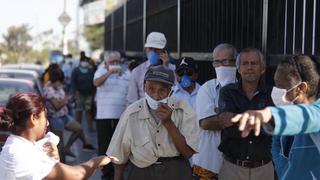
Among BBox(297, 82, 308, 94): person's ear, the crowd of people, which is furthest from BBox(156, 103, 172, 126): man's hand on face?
BBox(297, 82, 308, 94): person's ear

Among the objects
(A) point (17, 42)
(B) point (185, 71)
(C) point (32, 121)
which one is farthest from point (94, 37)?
(C) point (32, 121)

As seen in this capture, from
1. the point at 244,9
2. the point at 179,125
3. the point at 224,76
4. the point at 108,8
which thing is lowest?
the point at 179,125

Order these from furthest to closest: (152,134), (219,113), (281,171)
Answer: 1. (219,113)
2. (152,134)
3. (281,171)

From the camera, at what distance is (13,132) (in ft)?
12.9

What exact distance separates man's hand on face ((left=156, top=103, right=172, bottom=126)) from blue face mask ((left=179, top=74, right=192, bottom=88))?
1.95m

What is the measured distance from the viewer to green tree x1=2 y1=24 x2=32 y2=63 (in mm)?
56469

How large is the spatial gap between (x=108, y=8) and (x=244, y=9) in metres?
24.3

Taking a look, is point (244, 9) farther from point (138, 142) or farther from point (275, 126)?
point (275, 126)

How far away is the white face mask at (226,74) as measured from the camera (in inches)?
229

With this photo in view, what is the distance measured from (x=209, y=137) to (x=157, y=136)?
2.86ft

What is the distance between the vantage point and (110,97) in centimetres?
966

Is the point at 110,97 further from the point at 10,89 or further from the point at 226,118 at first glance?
the point at 226,118

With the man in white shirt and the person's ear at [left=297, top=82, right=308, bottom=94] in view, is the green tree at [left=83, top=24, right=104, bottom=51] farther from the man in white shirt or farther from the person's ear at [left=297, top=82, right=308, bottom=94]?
Answer: the person's ear at [left=297, top=82, right=308, bottom=94]

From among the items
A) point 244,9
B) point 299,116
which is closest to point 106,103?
point 244,9
